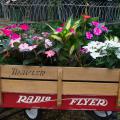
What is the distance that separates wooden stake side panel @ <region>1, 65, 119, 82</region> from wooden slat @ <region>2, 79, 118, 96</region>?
4cm

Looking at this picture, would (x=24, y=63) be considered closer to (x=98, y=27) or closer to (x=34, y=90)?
(x=34, y=90)

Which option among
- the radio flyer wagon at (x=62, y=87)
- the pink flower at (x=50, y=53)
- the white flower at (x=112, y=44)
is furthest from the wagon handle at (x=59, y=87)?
the white flower at (x=112, y=44)

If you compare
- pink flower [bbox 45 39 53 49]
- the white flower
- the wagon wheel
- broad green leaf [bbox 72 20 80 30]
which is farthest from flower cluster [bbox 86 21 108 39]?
the wagon wheel

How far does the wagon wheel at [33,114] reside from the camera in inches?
111

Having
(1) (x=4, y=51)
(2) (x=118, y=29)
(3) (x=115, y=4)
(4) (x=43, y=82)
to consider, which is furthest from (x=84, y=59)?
(3) (x=115, y=4)

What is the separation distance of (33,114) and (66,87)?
0.60 metres

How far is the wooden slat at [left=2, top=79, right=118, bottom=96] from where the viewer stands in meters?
2.38

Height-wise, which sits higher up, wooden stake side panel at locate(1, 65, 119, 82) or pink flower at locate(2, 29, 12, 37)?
pink flower at locate(2, 29, 12, 37)

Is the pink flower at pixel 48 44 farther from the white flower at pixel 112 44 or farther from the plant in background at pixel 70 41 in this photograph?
the white flower at pixel 112 44

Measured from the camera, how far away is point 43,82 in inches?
94.3

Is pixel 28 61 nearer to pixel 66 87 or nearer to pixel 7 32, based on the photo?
pixel 66 87

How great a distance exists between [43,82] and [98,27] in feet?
2.46

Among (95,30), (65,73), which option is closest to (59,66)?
(65,73)

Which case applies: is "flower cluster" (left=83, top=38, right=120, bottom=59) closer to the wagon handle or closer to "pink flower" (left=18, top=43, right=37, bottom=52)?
the wagon handle
